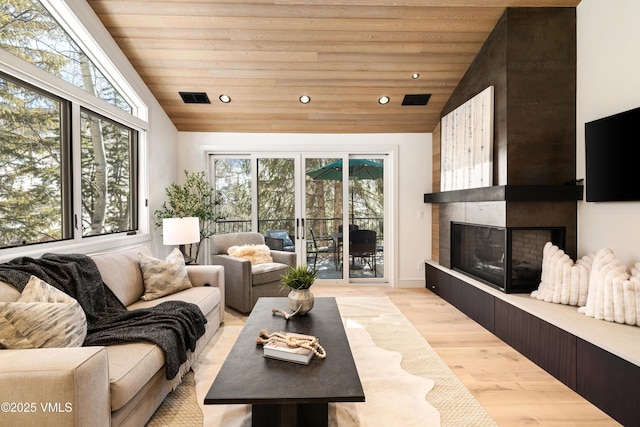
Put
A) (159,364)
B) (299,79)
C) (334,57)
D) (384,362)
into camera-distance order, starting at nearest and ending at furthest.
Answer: (159,364), (384,362), (334,57), (299,79)

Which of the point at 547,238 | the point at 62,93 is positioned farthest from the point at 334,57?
the point at 547,238

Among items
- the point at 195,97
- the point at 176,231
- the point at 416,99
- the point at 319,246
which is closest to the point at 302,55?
the point at 195,97

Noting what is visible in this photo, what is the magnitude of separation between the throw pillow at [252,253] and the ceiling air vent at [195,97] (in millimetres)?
1922

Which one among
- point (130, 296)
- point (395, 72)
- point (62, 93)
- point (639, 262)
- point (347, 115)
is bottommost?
point (130, 296)

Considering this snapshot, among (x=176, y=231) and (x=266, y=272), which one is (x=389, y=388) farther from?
(x=176, y=231)

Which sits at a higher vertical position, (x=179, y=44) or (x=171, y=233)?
(x=179, y=44)


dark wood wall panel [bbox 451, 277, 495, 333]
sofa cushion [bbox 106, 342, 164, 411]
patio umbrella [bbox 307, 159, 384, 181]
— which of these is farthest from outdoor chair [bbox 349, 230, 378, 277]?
sofa cushion [bbox 106, 342, 164, 411]

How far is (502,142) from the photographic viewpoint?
3207mm

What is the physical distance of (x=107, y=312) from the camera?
7.61 ft

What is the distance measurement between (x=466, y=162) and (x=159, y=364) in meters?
3.50

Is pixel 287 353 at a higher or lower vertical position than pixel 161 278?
lower

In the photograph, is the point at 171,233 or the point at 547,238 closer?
the point at 547,238

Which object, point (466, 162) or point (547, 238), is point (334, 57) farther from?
point (547, 238)

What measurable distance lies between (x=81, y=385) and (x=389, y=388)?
172 centimetres
